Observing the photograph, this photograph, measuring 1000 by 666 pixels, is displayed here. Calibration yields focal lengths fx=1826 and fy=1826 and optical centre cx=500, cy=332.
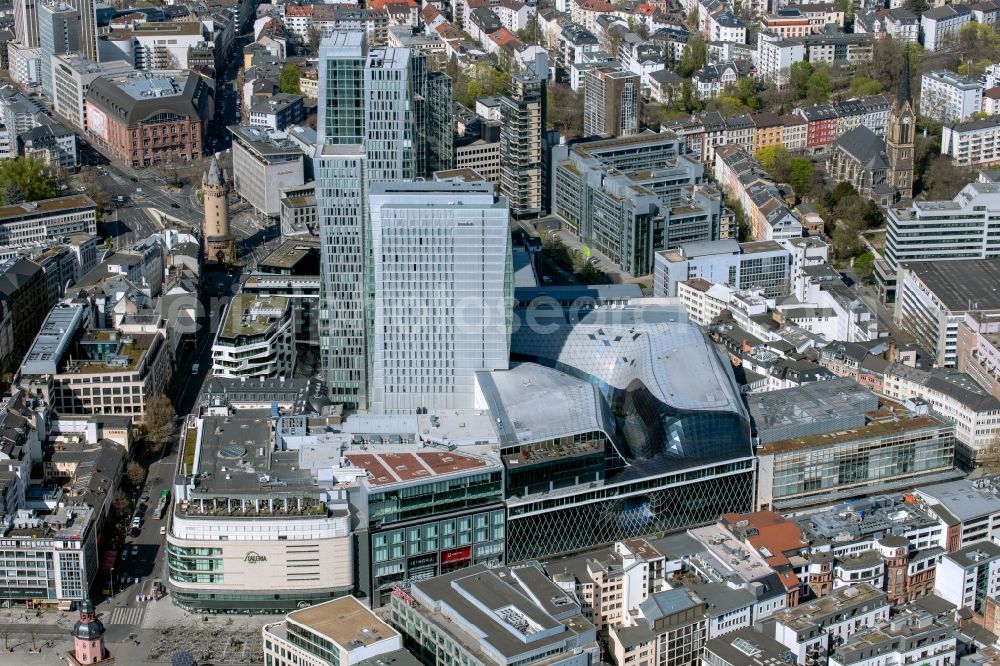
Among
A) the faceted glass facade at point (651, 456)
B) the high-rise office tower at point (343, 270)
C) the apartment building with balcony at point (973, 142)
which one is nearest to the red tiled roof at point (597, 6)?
the apartment building with balcony at point (973, 142)

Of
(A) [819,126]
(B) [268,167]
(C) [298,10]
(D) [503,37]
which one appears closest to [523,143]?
(B) [268,167]

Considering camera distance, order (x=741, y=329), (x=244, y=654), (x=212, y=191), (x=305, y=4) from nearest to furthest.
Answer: (x=244, y=654)
(x=741, y=329)
(x=212, y=191)
(x=305, y=4)

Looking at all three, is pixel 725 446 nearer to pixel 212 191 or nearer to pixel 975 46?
pixel 212 191

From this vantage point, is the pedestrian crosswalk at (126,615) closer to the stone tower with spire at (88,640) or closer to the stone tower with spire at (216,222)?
the stone tower with spire at (88,640)

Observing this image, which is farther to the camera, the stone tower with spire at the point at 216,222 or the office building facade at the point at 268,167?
the office building facade at the point at 268,167

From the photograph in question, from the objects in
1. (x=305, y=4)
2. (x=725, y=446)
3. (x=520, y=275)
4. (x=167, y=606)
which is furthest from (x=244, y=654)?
(x=305, y=4)

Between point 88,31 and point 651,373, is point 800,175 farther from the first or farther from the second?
point 88,31

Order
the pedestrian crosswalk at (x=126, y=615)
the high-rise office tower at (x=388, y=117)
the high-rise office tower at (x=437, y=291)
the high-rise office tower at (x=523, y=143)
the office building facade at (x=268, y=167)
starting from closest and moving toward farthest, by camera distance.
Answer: the pedestrian crosswalk at (x=126, y=615), the high-rise office tower at (x=437, y=291), the high-rise office tower at (x=388, y=117), the office building facade at (x=268, y=167), the high-rise office tower at (x=523, y=143)
